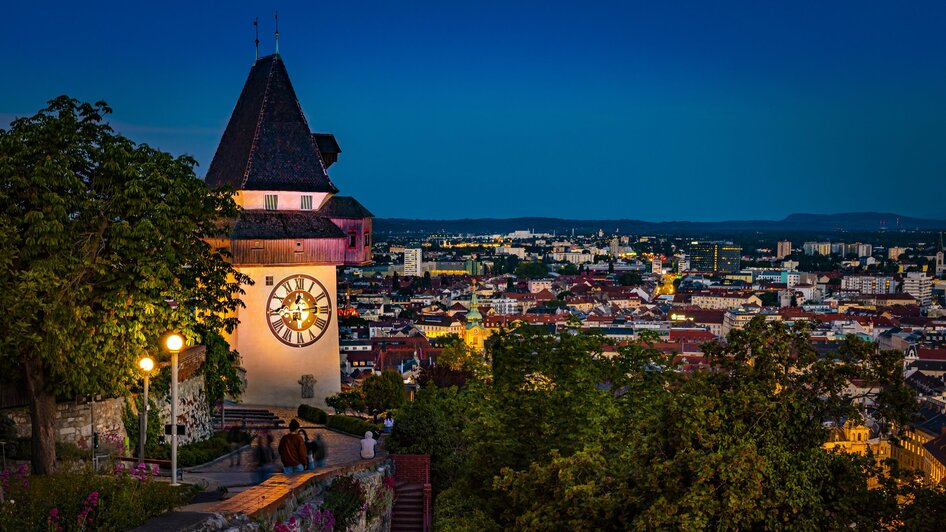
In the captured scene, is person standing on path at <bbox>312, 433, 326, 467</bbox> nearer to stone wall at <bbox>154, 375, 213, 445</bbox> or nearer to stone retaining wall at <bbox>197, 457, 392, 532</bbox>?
stone retaining wall at <bbox>197, 457, 392, 532</bbox>

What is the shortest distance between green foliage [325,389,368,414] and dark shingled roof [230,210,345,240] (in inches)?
135

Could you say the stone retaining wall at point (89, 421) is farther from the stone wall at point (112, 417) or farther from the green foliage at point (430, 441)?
the green foliage at point (430, 441)

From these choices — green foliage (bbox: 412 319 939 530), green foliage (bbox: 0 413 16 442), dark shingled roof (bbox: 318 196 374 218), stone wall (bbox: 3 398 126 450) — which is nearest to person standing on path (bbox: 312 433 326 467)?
stone wall (bbox: 3 398 126 450)

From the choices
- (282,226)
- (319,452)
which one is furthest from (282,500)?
(282,226)

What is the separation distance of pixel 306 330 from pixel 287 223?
229 centimetres

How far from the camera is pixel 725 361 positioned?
10570 millimetres

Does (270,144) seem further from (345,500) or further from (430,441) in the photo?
(345,500)

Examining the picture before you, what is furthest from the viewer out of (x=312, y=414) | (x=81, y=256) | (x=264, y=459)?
(x=312, y=414)

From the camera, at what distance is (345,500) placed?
13.1 meters

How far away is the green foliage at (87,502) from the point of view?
8.79m

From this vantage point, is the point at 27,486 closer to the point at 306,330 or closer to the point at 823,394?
the point at 823,394

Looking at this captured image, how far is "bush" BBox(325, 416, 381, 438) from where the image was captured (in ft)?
65.7

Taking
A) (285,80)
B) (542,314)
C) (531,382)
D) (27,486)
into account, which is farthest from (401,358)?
(27,486)

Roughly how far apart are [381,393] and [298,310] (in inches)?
253
